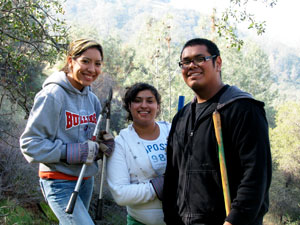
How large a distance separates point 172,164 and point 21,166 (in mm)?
5696

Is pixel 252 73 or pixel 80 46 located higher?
pixel 252 73

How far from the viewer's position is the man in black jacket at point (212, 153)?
1789 millimetres

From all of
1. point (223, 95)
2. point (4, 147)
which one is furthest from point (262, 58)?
point (223, 95)

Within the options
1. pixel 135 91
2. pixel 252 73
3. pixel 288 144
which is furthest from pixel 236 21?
pixel 252 73

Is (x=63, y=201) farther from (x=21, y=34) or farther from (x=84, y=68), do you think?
(x=21, y=34)

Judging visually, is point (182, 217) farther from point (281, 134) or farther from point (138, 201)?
point (281, 134)

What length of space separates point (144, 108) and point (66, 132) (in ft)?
2.53

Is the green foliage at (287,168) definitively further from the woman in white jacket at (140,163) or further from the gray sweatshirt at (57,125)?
the gray sweatshirt at (57,125)

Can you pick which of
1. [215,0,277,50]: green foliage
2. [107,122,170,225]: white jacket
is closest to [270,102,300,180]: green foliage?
[215,0,277,50]: green foliage

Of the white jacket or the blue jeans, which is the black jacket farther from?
the blue jeans

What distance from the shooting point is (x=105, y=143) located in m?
2.71

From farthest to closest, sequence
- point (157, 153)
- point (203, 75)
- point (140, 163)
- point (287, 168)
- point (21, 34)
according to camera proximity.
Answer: point (287, 168) → point (21, 34) → point (157, 153) → point (140, 163) → point (203, 75)

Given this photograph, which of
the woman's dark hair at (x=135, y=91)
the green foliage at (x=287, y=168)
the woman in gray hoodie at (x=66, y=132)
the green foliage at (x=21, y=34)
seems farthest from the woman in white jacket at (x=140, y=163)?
the green foliage at (x=287, y=168)

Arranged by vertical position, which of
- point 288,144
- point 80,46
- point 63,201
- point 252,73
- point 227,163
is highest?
point 252,73
